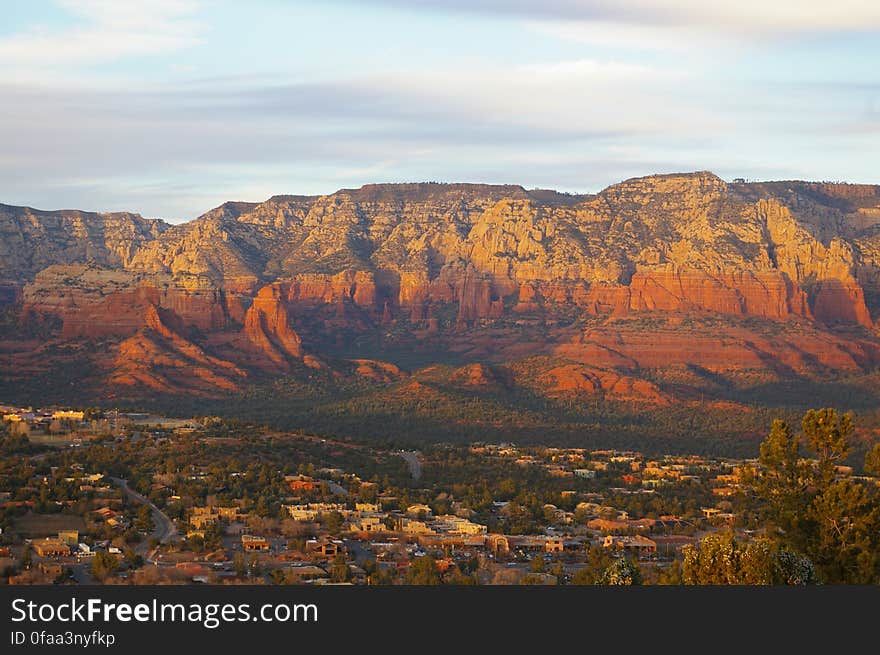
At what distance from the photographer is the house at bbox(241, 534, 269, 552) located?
3046 inches

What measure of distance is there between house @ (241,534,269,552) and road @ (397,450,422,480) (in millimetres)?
33550

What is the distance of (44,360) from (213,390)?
2233 cm

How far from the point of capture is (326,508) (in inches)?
3654

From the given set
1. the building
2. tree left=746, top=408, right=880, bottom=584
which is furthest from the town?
tree left=746, top=408, right=880, bottom=584

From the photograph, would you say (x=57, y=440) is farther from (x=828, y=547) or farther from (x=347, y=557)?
(x=828, y=547)

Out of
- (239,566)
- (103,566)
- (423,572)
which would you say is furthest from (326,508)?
(103,566)

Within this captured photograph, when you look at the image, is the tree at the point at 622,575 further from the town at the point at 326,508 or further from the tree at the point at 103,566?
the tree at the point at 103,566

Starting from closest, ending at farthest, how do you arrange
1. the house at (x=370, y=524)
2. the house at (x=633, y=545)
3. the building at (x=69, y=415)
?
the house at (x=633, y=545)
the house at (x=370, y=524)
the building at (x=69, y=415)

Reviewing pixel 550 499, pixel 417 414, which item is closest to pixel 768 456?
pixel 550 499

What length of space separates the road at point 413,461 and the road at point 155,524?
23.5m

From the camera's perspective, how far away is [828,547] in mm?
51875

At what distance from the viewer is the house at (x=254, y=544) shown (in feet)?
254

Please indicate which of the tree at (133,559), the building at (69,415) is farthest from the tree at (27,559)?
the building at (69,415)

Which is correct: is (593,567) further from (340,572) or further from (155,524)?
(155,524)
